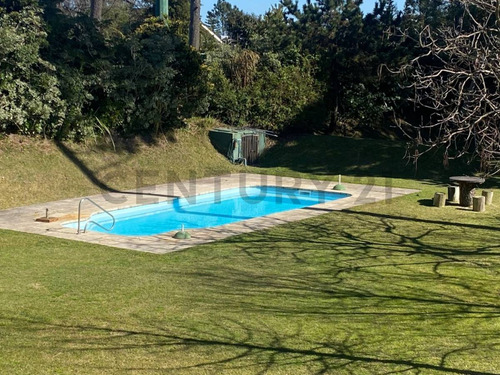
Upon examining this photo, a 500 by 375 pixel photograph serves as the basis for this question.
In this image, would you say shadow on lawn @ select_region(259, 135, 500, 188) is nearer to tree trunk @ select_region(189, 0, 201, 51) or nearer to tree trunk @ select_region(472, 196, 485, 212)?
tree trunk @ select_region(472, 196, 485, 212)

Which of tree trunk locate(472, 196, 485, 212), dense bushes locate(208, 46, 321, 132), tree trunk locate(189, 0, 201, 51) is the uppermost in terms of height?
tree trunk locate(189, 0, 201, 51)

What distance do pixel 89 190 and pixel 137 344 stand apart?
12.3m

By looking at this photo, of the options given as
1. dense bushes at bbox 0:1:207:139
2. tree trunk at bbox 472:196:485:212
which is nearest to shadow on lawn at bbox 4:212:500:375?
tree trunk at bbox 472:196:485:212

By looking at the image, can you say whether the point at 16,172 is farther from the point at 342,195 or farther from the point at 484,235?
the point at 484,235

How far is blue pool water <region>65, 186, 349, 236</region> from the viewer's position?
15977 millimetres

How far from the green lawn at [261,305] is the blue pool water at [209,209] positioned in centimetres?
322

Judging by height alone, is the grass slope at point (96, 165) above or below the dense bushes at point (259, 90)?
below

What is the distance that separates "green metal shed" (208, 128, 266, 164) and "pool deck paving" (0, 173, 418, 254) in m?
1.58

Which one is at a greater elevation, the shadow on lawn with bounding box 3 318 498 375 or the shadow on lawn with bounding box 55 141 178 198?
the shadow on lawn with bounding box 55 141 178 198

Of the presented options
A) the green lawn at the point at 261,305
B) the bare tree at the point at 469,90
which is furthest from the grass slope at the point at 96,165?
the bare tree at the point at 469,90

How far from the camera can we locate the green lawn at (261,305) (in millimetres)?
6469

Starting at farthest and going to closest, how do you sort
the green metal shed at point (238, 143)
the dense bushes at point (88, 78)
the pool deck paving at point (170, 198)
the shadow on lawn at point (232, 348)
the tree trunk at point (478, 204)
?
the green metal shed at point (238, 143) → the dense bushes at point (88, 78) → the tree trunk at point (478, 204) → the pool deck paving at point (170, 198) → the shadow on lawn at point (232, 348)

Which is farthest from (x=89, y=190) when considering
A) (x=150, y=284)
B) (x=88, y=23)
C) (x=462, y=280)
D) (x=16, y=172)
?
(x=462, y=280)

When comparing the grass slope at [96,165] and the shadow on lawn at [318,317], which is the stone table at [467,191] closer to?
the shadow on lawn at [318,317]
